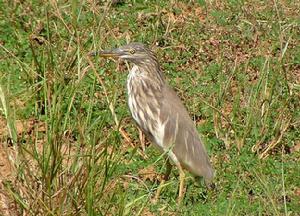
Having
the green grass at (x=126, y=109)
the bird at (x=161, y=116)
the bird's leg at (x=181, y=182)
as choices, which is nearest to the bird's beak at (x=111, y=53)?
the bird at (x=161, y=116)

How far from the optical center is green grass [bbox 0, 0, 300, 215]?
205 inches

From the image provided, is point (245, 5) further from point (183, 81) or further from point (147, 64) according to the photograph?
point (147, 64)

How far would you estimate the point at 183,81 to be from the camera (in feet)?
28.3

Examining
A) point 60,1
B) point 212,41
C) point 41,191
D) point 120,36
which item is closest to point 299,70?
point 212,41

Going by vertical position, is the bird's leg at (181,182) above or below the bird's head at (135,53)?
below

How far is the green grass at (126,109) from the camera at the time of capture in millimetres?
5199

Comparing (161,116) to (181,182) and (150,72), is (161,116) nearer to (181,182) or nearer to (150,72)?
(150,72)

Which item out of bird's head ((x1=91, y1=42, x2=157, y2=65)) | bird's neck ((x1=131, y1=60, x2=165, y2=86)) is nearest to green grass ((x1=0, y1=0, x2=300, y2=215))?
bird's head ((x1=91, y1=42, x2=157, y2=65))

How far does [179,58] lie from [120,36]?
2.17 ft

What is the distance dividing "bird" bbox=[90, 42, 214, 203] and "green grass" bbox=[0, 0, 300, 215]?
18 centimetres

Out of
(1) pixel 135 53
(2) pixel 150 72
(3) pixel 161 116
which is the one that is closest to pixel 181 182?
(3) pixel 161 116

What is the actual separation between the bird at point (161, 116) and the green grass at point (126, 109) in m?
0.18

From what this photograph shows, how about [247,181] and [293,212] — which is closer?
[293,212]

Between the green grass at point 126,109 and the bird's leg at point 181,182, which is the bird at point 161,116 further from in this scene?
the green grass at point 126,109
